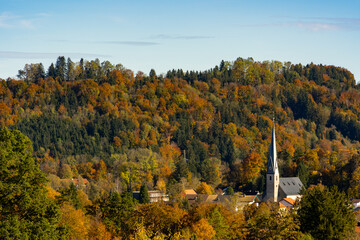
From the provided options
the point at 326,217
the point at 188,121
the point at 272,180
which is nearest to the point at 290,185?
the point at 272,180

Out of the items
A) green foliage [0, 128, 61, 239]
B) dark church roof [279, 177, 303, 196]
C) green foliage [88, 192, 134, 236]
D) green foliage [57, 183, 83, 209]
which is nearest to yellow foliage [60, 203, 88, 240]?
green foliage [88, 192, 134, 236]

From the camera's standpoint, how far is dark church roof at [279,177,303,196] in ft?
280

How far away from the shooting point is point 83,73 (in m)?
144

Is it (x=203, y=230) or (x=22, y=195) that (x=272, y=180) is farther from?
(x=22, y=195)

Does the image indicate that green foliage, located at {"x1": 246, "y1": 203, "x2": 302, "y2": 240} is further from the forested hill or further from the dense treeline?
the forested hill

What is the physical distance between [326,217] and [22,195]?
20663mm

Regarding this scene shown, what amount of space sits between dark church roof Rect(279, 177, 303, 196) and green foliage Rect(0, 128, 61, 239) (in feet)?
197

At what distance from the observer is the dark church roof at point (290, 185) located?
85.5 meters

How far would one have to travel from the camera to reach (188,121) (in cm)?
12512

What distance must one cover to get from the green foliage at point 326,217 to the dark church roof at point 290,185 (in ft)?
140

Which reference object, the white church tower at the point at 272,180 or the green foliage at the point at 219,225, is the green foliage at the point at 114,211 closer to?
the green foliage at the point at 219,225

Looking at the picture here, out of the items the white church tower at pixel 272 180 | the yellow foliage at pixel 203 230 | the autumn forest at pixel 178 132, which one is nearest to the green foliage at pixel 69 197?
the autumn forest at pixel 178 132

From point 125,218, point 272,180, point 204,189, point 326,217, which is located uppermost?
point 326,217

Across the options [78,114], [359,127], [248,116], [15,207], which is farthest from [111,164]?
[15,207]
